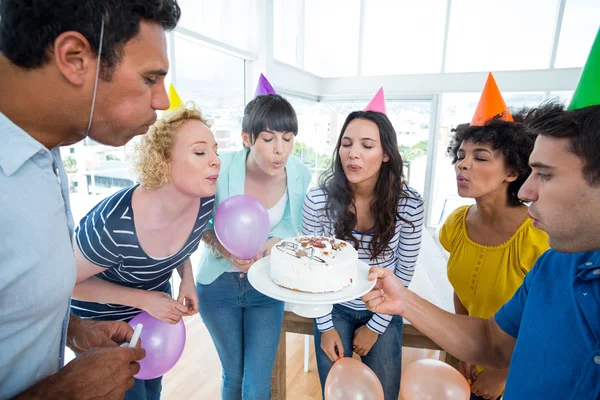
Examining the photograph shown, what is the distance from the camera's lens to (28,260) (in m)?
0.65

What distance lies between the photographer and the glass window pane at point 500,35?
14.2 feet

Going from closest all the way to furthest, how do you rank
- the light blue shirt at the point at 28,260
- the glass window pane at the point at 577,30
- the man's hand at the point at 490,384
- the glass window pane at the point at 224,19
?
the light blue shirt at the point at 28,260 < the man's hand at the point at 490,384 < the glass window pane at the point at 224,19 < the glass window pane at the point at 577,30

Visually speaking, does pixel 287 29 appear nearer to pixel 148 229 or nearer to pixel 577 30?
pixel 577 30

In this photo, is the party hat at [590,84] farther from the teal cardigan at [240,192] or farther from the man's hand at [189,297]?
the man's hand at [189,297]

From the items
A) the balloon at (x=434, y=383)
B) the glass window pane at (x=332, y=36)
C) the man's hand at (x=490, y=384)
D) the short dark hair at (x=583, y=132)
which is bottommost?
the man's hand at (x=490, y=384)

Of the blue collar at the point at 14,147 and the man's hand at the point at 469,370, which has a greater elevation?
the blue collar at the point at 14,147

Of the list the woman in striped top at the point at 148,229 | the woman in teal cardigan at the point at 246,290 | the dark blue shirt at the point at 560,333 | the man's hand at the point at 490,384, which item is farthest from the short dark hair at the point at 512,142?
the woman in striped top at the point at 148,229

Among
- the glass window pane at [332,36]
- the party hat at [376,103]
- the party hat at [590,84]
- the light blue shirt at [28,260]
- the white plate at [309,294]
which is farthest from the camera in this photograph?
the glass window pane at [332,36]

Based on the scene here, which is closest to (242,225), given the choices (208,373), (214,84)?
(208,373)

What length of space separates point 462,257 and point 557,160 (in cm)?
91

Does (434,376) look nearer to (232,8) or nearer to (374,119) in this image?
(374,119)

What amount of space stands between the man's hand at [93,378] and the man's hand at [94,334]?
1.15ft

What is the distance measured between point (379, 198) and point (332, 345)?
781 mm

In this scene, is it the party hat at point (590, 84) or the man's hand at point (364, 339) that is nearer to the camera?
the party hat at point (590, 84)
